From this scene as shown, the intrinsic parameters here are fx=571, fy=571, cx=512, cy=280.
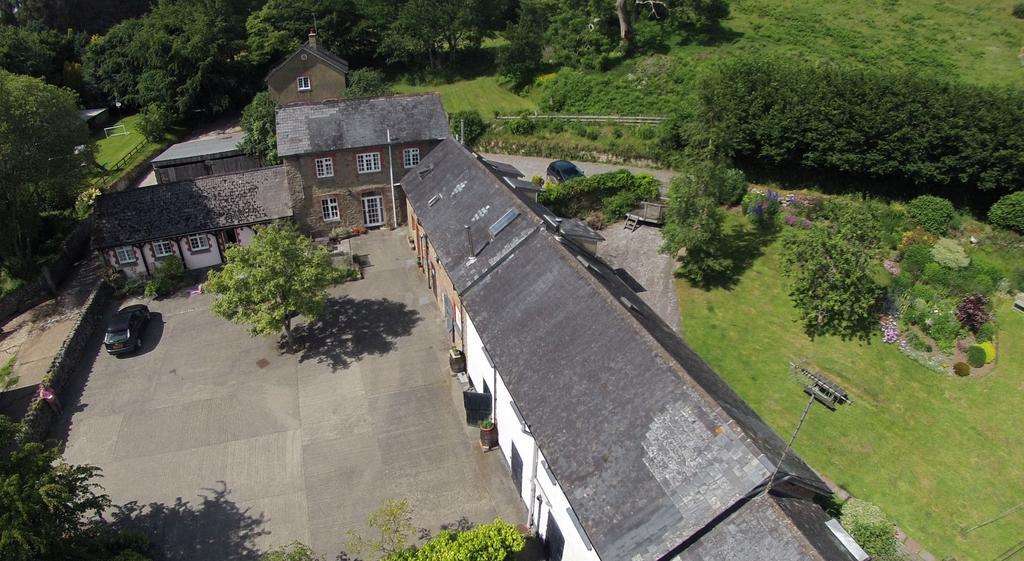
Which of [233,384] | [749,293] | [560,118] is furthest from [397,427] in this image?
[560,118]

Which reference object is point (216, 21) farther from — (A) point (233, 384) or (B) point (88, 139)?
(A) point (233, 384)

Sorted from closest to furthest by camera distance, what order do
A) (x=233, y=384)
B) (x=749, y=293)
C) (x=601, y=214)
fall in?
1. (x=233, y=384)
2. (x=749, y=293)
3. (x=601, y=214)

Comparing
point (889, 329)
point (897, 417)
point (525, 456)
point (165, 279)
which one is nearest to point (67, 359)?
point (165, 279)

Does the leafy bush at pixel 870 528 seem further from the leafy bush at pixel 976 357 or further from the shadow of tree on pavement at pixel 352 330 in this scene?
the shadow of tree on pavement at pixel 352 330

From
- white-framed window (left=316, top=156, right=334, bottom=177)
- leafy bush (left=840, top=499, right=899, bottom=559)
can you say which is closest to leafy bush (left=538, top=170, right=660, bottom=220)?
white-framed window (left=316, top=156, right=334, bottom=177)

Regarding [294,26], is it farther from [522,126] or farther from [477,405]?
[477,405]
